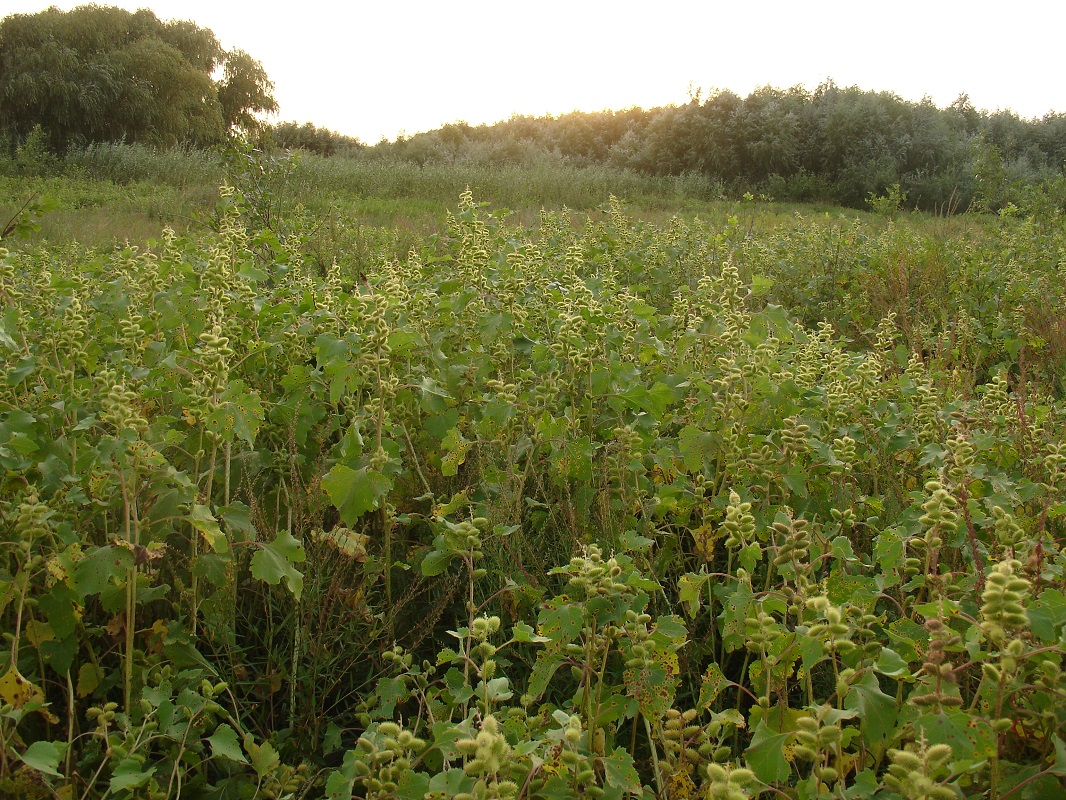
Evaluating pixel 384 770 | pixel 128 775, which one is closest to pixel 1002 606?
pixel 384 770

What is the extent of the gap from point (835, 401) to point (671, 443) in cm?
60

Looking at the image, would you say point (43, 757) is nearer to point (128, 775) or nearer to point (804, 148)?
point (128, 775)

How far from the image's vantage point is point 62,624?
1.74 metres

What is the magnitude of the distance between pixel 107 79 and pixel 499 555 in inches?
1033

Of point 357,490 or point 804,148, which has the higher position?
point 804,148

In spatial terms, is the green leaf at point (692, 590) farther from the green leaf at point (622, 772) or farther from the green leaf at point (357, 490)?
the green leaf at point (357, 490)

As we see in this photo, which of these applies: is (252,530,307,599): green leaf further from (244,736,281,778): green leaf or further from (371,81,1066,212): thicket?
(371,81,1066,212): thicket

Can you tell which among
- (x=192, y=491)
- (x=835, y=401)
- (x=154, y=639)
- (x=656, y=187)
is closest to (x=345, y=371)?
(x=192, y=491)

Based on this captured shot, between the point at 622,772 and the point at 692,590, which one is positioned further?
the point at 692,590

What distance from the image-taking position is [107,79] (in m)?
22.5

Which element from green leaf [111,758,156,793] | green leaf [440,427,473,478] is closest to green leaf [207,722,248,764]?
green leaf [111,758,156,793]

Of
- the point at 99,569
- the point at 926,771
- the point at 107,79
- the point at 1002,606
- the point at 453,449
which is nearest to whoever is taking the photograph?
the point at 926,771

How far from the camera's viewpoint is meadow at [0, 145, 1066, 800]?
50.6 inches

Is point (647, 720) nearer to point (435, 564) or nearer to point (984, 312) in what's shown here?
point (435, 564)
